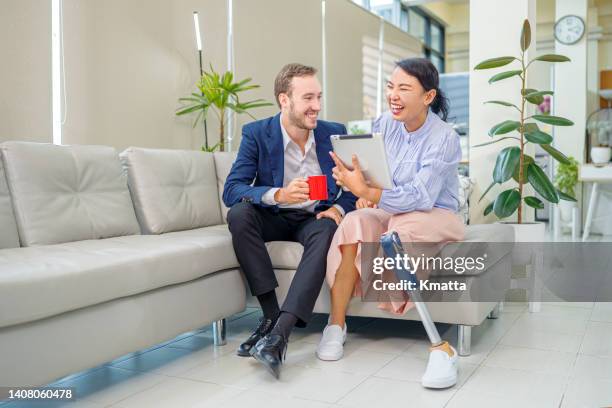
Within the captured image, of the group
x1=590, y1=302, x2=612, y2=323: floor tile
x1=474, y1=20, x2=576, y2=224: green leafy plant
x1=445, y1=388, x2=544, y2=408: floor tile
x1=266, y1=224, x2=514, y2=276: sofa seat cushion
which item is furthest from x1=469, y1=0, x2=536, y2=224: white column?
x1=445, y1=388, x2=544, y2=408: floor tile

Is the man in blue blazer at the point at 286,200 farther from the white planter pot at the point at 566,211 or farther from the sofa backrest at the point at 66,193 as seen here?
the white planter pot at the point at 566,211

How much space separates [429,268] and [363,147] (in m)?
0.54

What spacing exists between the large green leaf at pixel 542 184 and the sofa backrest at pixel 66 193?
2.00 meters

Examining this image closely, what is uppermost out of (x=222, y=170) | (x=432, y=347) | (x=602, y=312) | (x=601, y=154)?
(x=601, y=154)

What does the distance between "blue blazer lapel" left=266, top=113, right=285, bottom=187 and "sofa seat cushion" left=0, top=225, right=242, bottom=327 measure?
33 cm

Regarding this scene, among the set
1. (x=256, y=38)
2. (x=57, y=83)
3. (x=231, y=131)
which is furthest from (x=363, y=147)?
(x=256, y=38)

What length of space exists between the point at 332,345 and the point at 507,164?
142cm

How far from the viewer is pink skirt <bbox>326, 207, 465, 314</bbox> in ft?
7.31

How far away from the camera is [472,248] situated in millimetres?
2287

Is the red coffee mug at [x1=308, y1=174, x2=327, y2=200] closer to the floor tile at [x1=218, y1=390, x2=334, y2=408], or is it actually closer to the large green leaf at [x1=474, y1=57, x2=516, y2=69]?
the floor tile at [x1=218, y1=390, x2=334, y2=408]

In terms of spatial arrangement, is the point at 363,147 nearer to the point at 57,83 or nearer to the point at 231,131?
the point at 57,83

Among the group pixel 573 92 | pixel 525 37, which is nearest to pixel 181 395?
pixel 525 37

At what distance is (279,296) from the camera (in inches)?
100

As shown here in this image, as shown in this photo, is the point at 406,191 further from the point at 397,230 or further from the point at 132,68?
the point at 132,68
